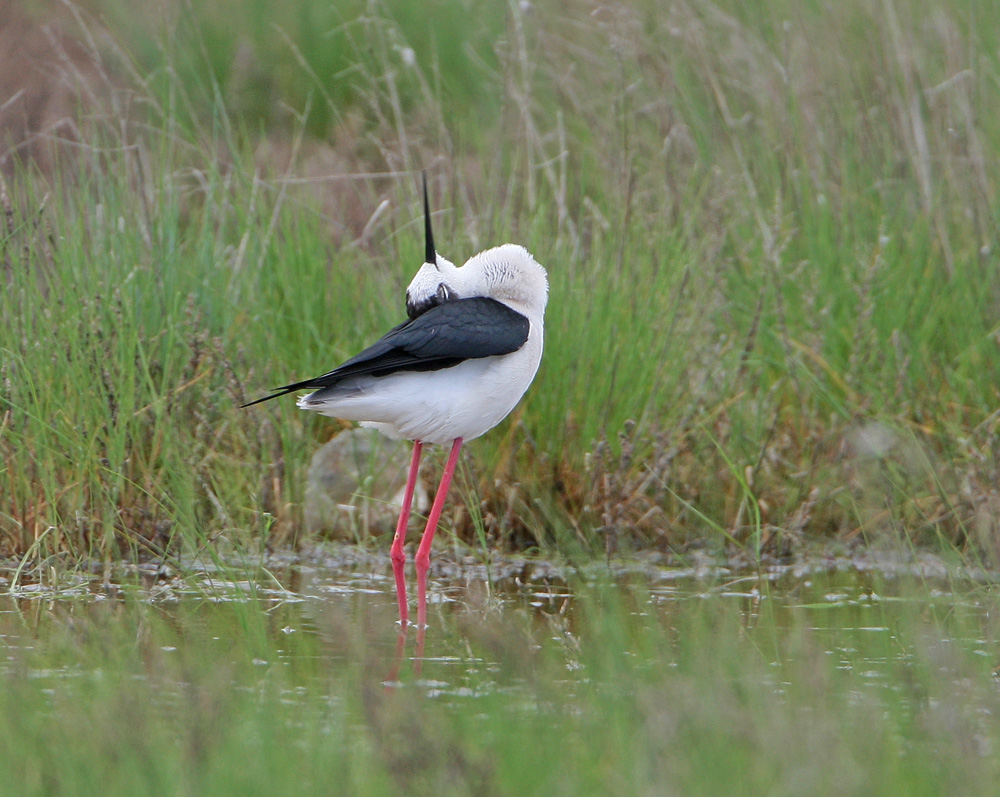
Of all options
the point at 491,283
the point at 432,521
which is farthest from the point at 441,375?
the point at 432,521

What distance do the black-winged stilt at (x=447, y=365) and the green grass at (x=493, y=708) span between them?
660 mm

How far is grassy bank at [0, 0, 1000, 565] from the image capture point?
449 cm

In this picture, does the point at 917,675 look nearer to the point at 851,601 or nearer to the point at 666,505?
the point at 851,601

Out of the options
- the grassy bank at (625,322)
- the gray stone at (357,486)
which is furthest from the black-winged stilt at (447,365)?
the gray stone at (357,486)

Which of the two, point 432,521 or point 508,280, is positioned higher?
point 508,280

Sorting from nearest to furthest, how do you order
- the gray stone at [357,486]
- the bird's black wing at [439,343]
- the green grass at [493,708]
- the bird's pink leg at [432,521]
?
the green grass at [493,708] < the bird's black wing at [439,343] < the bird's pink leg at [432,521] < the gray stone at [357,486]

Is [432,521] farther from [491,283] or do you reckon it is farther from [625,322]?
[625,322]

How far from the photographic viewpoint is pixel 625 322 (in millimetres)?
5113

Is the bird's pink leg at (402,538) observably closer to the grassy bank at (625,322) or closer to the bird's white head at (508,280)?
the grassy bank at (625,322)

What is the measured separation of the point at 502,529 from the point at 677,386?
867 millimetres

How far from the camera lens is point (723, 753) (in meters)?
2.53

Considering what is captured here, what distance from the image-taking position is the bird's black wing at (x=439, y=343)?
4.14m

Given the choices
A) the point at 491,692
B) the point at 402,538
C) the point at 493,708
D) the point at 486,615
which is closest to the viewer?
the point at 493,708

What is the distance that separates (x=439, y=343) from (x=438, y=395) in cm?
18
